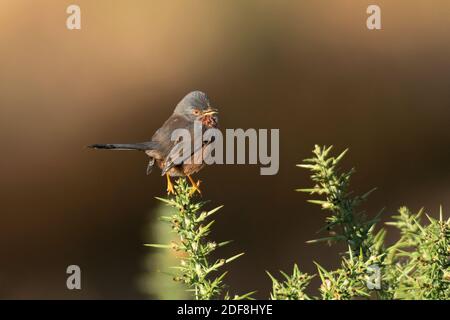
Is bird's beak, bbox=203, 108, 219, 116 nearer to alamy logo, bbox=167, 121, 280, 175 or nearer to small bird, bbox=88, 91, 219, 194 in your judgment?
small bird, bbox=88, 91, 219, 194

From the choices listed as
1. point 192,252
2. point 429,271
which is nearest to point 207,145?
point 192,252

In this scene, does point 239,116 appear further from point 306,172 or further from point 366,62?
point 366,62

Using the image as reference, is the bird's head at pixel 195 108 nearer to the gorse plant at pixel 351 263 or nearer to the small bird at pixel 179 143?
the small bird at pixel 179 143

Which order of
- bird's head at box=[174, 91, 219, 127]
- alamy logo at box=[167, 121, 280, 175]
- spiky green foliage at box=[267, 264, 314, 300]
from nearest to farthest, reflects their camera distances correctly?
1. spiky green foliage at box=[267, 264, 314, 300]
2. alamy logo at box=[167, 121, 280, 175]
3. bird's head at box=[174, 91, 219, 127]

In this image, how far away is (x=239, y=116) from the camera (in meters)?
6.46

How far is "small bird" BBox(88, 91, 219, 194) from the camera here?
404cm

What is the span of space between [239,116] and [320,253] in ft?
5.10

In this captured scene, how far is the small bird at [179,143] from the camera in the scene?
4.04 meters

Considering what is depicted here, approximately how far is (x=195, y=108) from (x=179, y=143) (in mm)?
323

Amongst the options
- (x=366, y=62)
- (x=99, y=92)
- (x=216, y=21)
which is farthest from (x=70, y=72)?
(x=366, y=62)

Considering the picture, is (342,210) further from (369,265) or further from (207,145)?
(207,145)

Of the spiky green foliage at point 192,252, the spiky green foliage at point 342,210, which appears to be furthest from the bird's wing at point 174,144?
the spiky green foliage at point 342,210

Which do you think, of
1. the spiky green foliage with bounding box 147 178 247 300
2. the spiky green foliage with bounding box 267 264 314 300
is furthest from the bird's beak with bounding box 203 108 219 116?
the spiky green foliage with bounding box 267 264 314 300

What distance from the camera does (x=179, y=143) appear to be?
4.19 m
